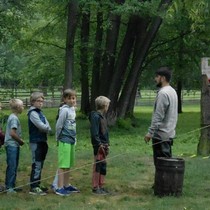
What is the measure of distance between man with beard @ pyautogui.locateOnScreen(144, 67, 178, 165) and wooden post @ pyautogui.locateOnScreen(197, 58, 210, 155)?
3.98m

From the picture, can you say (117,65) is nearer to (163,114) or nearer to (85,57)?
(85,57)

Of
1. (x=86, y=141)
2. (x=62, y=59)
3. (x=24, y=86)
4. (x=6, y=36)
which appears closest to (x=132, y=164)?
(x=86, y=141)

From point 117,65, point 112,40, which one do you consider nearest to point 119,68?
point 117,65

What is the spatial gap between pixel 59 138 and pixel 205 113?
5.13m

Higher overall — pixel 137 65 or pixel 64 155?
pixel 137 65

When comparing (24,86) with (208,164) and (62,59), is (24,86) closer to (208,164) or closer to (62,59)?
(62,59)

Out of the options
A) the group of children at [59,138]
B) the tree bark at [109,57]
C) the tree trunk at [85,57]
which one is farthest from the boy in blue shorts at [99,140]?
the tree bark at [109,57]

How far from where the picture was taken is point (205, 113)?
12242mm

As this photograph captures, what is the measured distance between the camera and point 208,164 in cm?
1089

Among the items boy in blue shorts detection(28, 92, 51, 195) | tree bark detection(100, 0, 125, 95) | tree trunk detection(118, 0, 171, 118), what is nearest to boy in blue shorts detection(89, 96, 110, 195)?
boy in blue shorts detection(28, 92, 51, 195)

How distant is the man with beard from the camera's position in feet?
25.9

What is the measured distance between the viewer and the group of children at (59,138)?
802 centimetres

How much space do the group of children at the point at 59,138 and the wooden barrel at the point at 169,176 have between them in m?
0.87

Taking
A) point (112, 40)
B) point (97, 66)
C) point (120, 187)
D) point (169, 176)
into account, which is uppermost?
point (112, 40)
